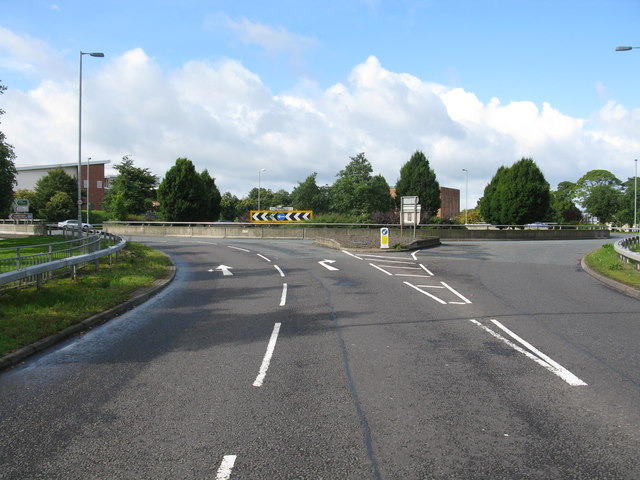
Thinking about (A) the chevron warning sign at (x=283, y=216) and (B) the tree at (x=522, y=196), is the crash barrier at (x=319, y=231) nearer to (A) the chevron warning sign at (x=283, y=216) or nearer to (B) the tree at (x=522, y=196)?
(A) the chevron warning sign at (x=283, y=216)

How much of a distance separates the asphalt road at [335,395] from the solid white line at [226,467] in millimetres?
14

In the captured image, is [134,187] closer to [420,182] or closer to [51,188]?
[51,188]

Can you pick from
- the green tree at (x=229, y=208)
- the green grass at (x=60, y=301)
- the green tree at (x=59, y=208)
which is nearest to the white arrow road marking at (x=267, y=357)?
the green grass at (x=60, y=301)

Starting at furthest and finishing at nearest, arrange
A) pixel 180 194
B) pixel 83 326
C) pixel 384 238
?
pixel 180 194 → pixel 384 238 → pixel 83 326

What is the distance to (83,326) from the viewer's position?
8.29m

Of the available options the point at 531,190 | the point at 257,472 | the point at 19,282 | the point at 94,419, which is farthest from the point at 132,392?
the point at 531,190

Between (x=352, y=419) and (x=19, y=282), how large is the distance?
9253mm

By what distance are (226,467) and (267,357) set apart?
9.29ft

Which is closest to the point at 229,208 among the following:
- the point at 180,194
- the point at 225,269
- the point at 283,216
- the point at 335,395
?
the point at 180,194

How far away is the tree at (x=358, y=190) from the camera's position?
65.9m

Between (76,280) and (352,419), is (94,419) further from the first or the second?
(76,280)

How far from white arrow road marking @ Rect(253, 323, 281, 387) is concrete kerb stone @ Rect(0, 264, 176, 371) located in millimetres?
3304

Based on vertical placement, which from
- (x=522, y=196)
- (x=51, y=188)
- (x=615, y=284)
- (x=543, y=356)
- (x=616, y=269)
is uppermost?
(x=51, y=188)

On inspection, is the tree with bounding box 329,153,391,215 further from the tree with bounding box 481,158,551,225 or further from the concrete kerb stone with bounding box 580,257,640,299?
the concrete kerb stone with bounding box 580,257,640,299
